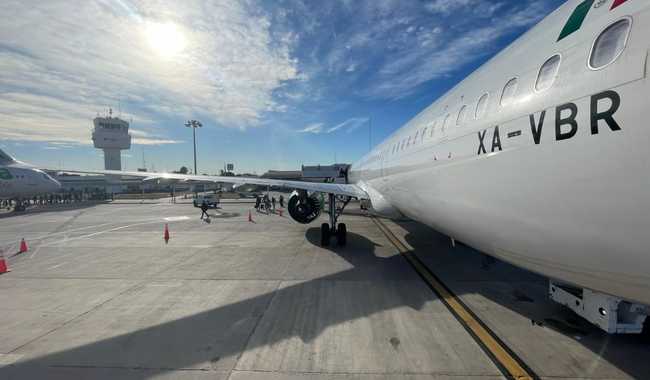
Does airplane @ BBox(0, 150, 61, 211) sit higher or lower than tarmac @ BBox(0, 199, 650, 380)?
higher

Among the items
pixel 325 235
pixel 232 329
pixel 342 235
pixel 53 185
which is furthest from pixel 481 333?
pixel 53 185

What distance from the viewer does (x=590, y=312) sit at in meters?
3.39

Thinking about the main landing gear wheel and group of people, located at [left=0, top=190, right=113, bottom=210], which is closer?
the main landing gear wheel

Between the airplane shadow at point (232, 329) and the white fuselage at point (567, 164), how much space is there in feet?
9.43

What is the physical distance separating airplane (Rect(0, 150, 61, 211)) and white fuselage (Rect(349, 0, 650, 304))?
39.2 meters

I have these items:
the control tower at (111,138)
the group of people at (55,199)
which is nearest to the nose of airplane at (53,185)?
the group of people at (55,199)

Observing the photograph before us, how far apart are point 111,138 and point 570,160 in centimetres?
13405

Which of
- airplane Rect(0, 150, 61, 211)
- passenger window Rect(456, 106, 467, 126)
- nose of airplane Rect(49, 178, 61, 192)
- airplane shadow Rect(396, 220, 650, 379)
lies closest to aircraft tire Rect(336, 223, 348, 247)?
airplane shadow Rect(396, 220, 650, 379)

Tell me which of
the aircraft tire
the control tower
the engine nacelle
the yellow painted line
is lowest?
the yellow painted line

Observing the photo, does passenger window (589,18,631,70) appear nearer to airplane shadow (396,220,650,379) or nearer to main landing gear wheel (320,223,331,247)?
airplane shadow (396,220,650,379)

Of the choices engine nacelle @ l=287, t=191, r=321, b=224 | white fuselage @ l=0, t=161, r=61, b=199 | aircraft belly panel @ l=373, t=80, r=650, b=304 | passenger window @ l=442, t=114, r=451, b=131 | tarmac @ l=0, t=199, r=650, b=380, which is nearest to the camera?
aircraft belly panel @ l=373, t=80, r=650, b=304

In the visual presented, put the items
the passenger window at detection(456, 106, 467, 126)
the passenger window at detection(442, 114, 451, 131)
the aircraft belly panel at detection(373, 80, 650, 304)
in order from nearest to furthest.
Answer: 1. the aircraft belly panel at detection(373, 80, 650, 304)
2. the passenger window at detection(456, 106, 467, 126)
3. the passenger window at detection(442, 114, 451, 131)

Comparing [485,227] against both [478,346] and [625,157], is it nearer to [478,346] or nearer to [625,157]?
[625,157]

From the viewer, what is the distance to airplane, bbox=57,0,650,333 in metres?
1.85
